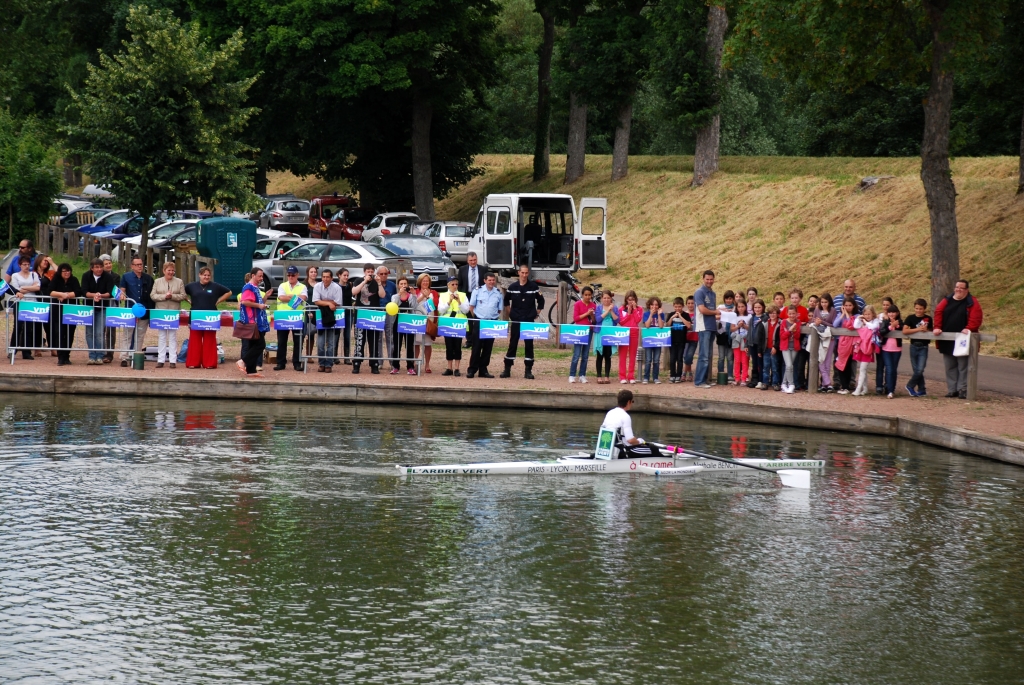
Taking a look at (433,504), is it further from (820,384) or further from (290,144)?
(290,144)

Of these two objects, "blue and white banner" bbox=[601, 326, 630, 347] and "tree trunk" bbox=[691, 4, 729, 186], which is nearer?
"blue and white banner" bbox=[601, 326, 630, 347]

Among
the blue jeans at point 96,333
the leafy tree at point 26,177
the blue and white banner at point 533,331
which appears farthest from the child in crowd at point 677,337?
the leafy tree at point 26,177

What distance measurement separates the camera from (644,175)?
160 ft

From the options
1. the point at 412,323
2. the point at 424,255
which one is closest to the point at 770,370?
the point at 412,323

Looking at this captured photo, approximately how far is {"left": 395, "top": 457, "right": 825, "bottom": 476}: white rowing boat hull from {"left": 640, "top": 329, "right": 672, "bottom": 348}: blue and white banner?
5.76 meters

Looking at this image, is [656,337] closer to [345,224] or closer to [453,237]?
[453,237]

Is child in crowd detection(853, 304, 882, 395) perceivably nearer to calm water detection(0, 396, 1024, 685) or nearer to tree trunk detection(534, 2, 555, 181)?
calm water detection(0, 396, 1024, 685)

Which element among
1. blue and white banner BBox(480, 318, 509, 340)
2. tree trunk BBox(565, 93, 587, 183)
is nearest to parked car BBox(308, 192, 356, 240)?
tree trunk BBox(565, 93, 587, 183)

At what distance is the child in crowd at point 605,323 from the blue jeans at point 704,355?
1.53 meters

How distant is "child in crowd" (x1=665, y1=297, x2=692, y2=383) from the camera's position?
21266 mm

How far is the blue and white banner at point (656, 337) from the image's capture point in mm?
21188

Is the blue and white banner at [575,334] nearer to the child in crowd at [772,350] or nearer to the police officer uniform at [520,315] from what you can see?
the police officer uniform at [520,315]

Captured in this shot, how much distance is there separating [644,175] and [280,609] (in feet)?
133

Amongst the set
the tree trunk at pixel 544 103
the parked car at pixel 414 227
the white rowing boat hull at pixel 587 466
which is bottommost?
the white rowing boat hull at pixel 587 466
